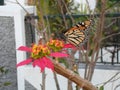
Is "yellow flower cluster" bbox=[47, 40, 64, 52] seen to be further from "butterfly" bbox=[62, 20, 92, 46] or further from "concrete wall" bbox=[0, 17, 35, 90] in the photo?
"concrete wall" bbox=[0, 17, 35, 90]

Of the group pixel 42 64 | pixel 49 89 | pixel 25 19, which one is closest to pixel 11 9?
pixel 25 19

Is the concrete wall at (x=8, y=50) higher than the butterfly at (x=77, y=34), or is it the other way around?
the butterfly at (x=77, y=34)

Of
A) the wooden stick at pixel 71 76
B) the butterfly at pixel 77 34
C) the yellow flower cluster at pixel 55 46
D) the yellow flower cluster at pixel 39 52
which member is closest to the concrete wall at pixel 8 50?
the butterfly at pixel 77 34

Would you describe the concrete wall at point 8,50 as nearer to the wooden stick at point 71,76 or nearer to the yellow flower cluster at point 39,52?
the yellow flower cluster at point 39,52

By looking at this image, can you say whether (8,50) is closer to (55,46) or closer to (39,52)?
(55,46)

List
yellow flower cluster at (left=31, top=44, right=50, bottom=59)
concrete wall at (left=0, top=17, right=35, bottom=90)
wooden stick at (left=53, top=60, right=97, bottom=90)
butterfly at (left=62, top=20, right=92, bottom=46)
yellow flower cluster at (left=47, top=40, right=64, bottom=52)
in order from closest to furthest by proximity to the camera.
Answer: wooden stick at (left=53, top=60, right=97, bottom=90) → yellow flower cluster at (left=31, top=44, right=50, bottom=59) → yellow flower cluster at (left=47, top=40, right=64, bottom=52) → butterfly at (left=62, top=20, right=92, bottom=46) → concrete wall at (left=0, top=17, right=35, bottom=90)

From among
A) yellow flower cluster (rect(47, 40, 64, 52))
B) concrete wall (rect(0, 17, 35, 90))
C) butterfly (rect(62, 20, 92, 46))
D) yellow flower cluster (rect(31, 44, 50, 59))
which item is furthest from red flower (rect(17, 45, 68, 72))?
concrete wall (rect(0, 17, 35, 90))

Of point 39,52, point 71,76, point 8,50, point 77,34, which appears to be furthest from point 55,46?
point 8,50

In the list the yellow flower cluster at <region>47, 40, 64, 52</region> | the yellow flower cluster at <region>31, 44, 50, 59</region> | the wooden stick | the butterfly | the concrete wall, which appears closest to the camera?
the wooden stick

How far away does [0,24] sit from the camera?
4.21 m

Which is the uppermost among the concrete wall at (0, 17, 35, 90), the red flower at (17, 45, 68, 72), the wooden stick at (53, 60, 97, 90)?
the red flower at (17, 45, 68, 72)

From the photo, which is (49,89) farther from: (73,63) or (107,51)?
(73,63)

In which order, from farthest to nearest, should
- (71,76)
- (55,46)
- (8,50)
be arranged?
(8,50), (55,46), (71,76)

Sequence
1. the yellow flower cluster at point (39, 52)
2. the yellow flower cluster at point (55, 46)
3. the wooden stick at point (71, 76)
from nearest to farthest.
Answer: the wooden stick at point (71, 76) → the yellow flower cluster at point (39, 52) → the yellow flower cluster at point (55, 46)
